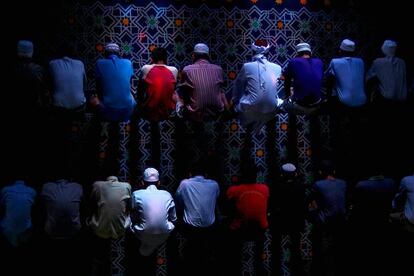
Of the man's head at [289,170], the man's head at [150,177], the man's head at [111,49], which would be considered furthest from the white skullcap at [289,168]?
the man's head at [111,49]

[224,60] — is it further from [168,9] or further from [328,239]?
[328,239]

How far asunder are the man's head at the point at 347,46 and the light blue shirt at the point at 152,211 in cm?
268

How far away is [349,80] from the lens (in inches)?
300

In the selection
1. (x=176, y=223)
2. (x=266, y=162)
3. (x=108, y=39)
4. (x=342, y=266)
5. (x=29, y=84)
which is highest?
(x=108, y=39)

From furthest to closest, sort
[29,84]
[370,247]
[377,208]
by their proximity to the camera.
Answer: [370,247] → [377,208] → [29,84]

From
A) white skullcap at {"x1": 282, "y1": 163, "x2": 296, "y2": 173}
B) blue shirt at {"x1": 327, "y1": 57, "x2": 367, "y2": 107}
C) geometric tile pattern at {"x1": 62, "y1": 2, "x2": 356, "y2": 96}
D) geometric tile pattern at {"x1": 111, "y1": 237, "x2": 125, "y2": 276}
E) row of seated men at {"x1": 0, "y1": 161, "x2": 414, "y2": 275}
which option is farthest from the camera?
geometric tile pattern at {"x1": 62, "y1": 2, "x2": 356, "y2": 96}

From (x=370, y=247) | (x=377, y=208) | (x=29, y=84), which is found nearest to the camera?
(x=29, y=84)

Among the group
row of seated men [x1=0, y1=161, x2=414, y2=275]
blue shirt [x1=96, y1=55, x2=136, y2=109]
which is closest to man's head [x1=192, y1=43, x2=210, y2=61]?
blue shirt [x1=96, y1=55, x2=136, y2=109]

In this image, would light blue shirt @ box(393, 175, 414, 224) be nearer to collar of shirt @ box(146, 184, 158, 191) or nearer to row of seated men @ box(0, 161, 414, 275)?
row of seated men @ box(0, 161, 414, 275)

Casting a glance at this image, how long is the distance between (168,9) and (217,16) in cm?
61

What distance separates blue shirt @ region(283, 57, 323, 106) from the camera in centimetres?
750

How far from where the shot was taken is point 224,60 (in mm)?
8211

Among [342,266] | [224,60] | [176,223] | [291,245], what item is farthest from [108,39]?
[342,266]

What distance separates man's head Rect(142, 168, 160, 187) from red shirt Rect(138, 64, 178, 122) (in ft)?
1.90
